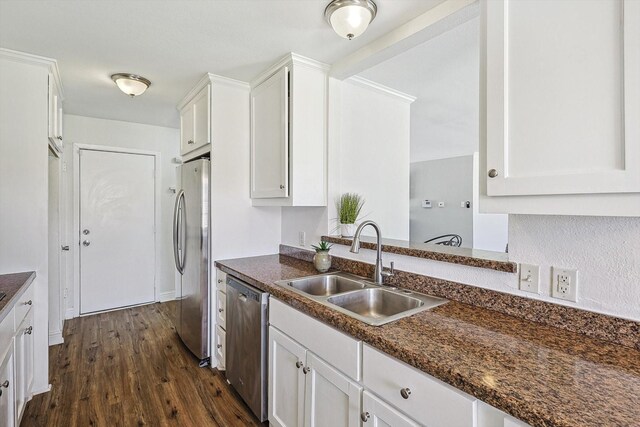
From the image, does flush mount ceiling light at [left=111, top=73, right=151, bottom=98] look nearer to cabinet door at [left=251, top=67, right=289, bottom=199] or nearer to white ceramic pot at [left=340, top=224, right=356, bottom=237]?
cabinet door at [left=251, top=67, right=289, bottom=199]

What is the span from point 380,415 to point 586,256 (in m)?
0.93

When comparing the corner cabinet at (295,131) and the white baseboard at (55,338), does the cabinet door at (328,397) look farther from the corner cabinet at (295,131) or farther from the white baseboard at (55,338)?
the white baseboard at (55,338)

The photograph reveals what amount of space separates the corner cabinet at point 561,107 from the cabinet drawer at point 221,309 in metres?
1.93

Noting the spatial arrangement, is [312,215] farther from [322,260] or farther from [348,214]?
[322,260]

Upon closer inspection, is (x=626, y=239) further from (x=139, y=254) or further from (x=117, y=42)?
(x=139, y=254)

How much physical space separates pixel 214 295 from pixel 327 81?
1865mm

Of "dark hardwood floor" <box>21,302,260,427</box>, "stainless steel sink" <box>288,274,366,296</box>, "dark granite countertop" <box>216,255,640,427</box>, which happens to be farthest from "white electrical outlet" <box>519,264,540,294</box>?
"dark hardwood floor" <box>21,302,260,427</box>

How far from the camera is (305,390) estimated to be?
1.51m

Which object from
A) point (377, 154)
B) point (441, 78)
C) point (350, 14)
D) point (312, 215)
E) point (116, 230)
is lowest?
point (116, 230)

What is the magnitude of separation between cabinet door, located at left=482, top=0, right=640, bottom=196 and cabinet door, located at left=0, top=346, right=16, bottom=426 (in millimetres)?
2198

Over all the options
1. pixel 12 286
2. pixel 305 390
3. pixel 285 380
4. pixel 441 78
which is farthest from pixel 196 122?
pixel 305 390

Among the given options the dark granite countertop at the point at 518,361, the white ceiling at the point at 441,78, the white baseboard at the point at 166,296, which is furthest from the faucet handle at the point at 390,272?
the white baseboard at the point at 166,296

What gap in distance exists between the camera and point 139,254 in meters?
3.93

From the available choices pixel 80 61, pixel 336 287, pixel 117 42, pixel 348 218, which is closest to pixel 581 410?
pixel 336 287
